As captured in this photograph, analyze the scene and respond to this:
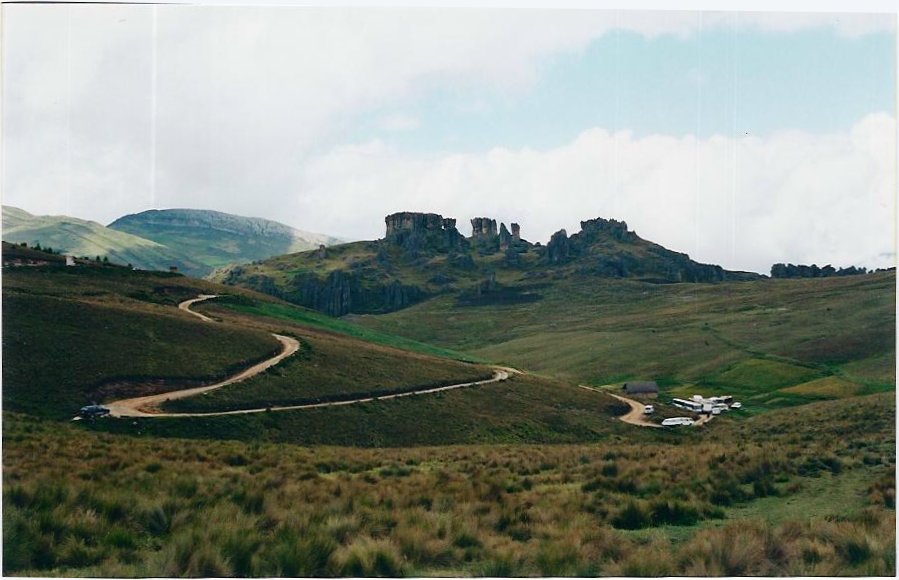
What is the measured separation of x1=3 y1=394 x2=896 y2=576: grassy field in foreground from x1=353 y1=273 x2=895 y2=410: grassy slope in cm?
1043

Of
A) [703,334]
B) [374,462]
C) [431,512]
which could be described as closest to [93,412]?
[374,462]

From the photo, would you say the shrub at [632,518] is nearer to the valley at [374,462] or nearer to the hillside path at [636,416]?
the valley at [374,462]

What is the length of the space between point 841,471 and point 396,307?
18361 cm

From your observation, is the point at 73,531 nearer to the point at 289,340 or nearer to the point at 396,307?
the point at 289,340

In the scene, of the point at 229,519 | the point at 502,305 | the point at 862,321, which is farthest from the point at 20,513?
the point at 502,305

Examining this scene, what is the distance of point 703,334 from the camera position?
8025 centimetres

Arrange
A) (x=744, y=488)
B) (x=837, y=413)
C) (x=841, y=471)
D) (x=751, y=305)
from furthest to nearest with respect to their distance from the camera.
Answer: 1. (x=751, y=305)
2. (x=837, y=413)
3. (x=841, y=471)
4. (x=744, y=488)

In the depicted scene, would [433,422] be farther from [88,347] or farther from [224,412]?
[88,347]

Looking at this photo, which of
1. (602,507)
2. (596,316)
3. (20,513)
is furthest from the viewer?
(596,316)

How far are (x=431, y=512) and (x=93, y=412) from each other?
573 inches

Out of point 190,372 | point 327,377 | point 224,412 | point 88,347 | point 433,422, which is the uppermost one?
point 88,347

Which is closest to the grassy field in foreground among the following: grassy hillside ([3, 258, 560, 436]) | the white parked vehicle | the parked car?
the parked car

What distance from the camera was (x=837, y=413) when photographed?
26109mm

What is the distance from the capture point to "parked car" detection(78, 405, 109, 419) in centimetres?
2145
